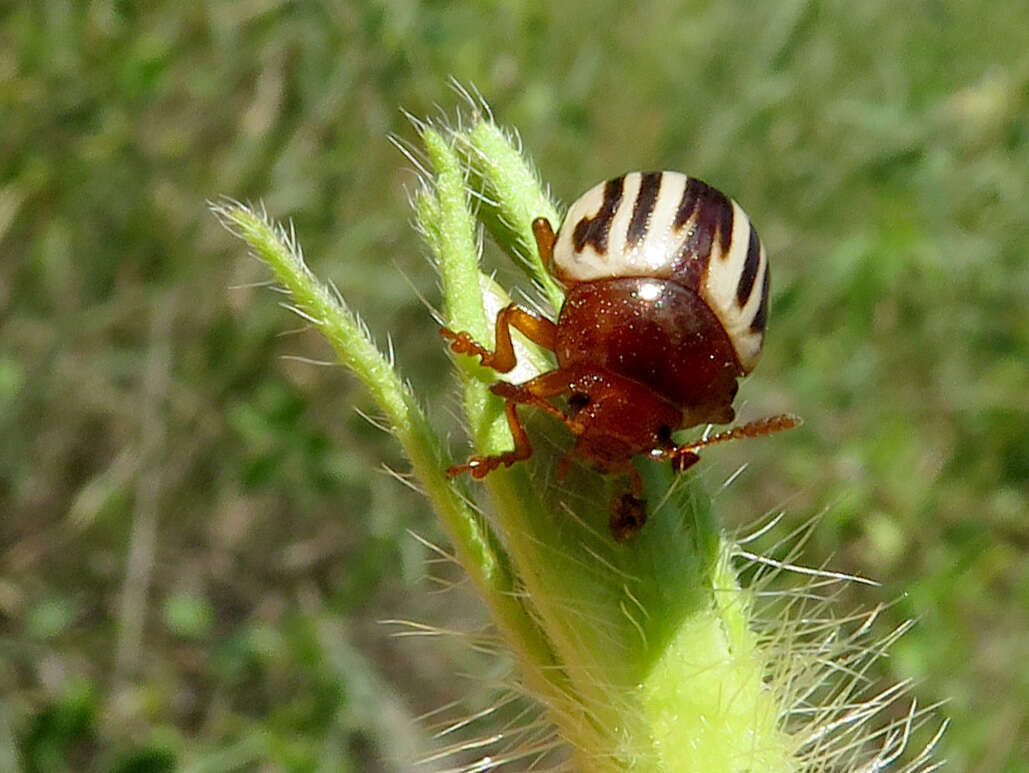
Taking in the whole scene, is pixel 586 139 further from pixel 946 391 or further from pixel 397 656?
pixel 397 656

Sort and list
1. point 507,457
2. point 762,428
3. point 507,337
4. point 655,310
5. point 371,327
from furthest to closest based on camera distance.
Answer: point 371,327 → point 655,310 → point 762,428 → point 507,337 → point 507,457

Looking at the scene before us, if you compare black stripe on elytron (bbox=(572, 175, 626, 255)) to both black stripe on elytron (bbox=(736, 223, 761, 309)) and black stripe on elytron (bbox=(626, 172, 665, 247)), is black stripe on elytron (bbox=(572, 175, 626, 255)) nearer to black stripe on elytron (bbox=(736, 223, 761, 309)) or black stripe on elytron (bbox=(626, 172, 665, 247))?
black stripe on elytron (bbox=(626, 172, 665, 247))

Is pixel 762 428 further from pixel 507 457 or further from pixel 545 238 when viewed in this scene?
pixel 507 457

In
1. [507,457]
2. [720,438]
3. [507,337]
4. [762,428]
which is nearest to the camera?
[507,457]

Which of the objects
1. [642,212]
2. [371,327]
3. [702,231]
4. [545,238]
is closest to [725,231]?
[702,231]

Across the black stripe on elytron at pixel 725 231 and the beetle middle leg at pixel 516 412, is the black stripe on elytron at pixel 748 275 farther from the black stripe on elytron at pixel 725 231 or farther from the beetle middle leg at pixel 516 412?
the beetle middle leg at pixel 516 412

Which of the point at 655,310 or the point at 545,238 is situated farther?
the point at 655,310

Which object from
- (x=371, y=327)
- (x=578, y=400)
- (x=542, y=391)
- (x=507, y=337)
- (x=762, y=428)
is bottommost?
(x=371, y=327)

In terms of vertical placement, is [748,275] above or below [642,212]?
below
